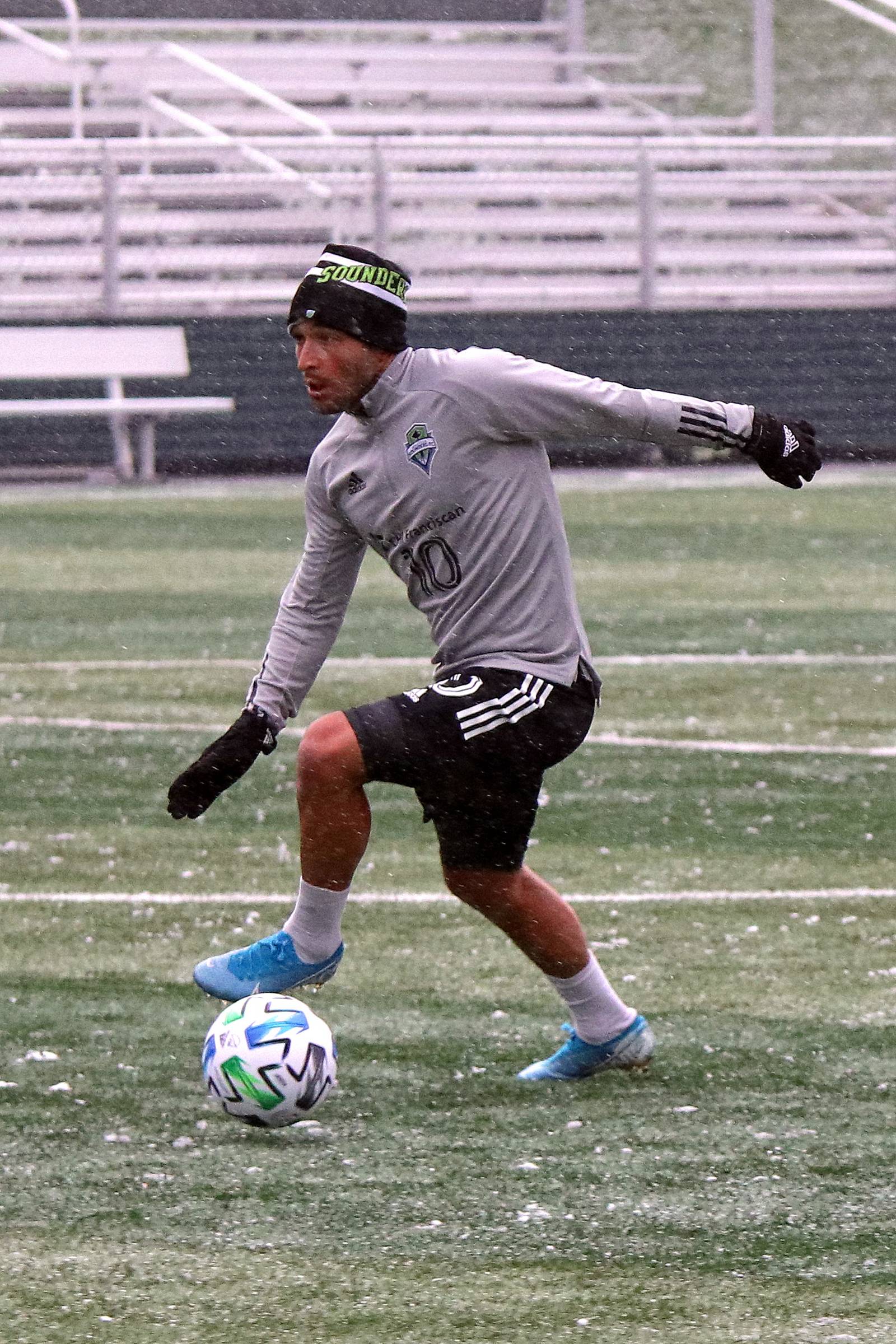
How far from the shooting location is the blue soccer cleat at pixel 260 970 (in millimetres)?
5434

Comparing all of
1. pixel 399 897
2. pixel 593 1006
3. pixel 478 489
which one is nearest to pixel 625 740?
pixel 399 897

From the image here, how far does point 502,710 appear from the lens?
210 inches

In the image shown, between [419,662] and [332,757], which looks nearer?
[332,757]

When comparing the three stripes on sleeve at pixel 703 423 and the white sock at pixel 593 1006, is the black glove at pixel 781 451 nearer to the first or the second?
the three stripes on sleeve at pixel 703 423

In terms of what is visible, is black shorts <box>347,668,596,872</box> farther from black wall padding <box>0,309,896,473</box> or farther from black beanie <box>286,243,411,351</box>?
black wall padding <box>0,309,896,473</box>

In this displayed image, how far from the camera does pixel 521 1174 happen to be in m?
4.75

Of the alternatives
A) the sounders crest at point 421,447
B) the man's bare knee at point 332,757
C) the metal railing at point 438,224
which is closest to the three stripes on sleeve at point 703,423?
the sounders crest at point 421,447

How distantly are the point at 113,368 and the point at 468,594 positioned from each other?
61.5 ft

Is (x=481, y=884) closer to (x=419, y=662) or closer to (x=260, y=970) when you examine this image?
(x=260, y=970)

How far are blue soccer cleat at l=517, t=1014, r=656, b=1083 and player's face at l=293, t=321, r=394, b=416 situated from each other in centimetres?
155

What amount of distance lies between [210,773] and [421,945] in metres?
1.48

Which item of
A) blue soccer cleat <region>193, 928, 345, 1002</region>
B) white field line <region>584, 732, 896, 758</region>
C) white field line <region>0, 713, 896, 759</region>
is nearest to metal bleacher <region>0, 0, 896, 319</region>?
white field line <region>0, 713, 896, 759</region>

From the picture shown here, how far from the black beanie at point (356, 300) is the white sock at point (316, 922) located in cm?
123

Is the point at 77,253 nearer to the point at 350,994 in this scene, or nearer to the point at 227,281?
the point at 227,281
